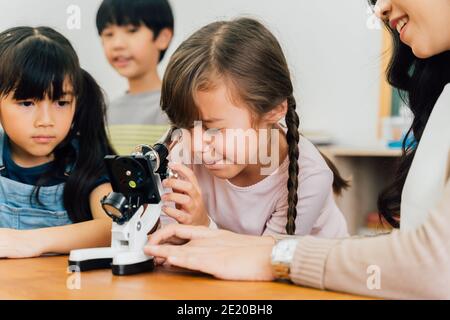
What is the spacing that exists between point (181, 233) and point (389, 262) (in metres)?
0.35

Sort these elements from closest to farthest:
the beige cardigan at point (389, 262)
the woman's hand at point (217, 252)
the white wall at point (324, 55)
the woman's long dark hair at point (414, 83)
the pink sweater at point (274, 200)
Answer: the beige cardigan at point (389, 262), the woman's hand at point (217, 252), the woman's long dark hair at point (414, 83), the pink sweater at point (274, 200), the white wall at point (324, 55)

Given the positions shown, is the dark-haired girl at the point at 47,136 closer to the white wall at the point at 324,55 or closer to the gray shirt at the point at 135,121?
the gray shirt at the point at 135,121

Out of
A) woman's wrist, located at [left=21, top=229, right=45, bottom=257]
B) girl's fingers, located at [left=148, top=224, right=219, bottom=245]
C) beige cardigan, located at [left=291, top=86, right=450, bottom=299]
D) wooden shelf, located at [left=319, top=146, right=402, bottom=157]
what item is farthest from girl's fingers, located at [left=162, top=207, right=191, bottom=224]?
wooden shelf, located at [left=319, top=146, right=402, bottom=157]

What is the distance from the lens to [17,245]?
43.5 inches

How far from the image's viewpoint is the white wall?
6.55ft

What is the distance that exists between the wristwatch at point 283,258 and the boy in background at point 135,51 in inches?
44.0

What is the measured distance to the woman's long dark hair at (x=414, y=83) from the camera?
3.97 feet

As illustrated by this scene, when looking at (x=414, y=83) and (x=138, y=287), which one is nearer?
(x=138, y=287)

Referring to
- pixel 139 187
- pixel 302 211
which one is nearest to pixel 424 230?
pixel 139 187

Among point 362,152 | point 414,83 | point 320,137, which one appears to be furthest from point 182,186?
point 320,137

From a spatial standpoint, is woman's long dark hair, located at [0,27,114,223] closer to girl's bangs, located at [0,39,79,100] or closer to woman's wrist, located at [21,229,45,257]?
Answer: girl's bangs, located at [0,39,79,100]

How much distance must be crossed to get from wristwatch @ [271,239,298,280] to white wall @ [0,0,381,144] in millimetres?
1169

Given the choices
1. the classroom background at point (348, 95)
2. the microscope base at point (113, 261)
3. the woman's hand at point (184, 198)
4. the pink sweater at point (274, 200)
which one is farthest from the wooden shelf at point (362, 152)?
the microscope base at point (113, 261)

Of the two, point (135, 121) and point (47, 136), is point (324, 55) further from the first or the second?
point (47, 136)
